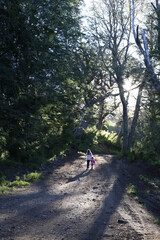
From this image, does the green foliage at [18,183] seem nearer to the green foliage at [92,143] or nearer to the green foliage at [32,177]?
the green foliage at [32,177]

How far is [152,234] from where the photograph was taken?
658 centimetres

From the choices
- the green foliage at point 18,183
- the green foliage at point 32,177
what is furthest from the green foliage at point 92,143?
the green foliage at point 18,183

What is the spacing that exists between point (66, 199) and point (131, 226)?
123 inches

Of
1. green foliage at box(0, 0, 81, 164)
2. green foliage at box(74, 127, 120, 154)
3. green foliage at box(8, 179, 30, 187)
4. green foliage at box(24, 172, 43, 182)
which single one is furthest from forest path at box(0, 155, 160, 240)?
green foliage at box(74, 127, 120, 154)

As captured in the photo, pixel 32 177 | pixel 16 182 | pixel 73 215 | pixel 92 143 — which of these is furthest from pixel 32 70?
pixel 92 143

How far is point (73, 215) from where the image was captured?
7.37 meters

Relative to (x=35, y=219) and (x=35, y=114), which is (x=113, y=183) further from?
(x=35, y=219)

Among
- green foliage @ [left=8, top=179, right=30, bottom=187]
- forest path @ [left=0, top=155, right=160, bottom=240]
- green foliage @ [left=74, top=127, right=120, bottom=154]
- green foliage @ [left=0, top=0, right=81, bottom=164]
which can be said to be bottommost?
green foliage @ [left=8, top=179, right=30, bottom=187]

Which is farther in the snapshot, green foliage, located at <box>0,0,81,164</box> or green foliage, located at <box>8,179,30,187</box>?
green foliage, located at <box>8,179,30,187</box>

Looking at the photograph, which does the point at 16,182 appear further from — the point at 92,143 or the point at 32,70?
the point at 92,143

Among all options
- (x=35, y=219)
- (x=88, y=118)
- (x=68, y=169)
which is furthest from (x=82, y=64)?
(x=35, y=219)

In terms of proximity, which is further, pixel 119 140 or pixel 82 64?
pixel 119 140

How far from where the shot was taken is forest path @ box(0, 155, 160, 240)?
602 centimetres

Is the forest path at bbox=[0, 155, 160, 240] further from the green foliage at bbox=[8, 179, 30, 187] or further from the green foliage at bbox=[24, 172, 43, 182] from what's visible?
the green foliage at bbox=[24, 172, 43, 182]
